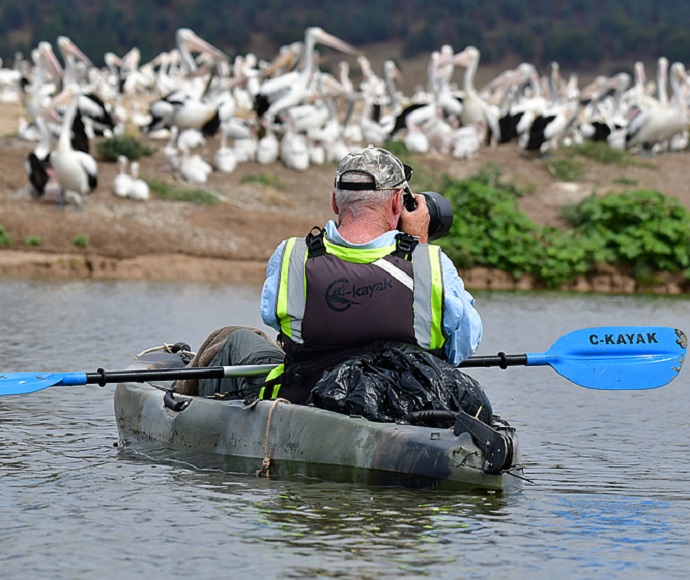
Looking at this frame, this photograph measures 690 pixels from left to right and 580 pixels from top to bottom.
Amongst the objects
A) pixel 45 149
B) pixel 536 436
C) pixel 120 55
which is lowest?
pixel 536 436

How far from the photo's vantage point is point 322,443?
21.6ft

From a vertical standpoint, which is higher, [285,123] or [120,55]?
[120,55]

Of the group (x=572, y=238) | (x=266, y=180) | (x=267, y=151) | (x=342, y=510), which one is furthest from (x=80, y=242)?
(x=342, y=510)

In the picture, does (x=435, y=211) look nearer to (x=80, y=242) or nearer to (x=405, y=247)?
(x=405, y=247)

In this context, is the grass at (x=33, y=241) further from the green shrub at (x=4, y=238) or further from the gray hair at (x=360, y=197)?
the gray hair at (x=360, y=197)

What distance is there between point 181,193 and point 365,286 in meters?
15.8

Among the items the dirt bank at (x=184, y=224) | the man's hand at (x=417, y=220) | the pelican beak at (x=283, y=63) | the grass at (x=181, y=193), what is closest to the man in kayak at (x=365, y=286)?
the man's hand at (x=417, y=220)

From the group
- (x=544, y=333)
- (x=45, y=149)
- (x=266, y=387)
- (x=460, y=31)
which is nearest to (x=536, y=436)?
(x=266, y=387)

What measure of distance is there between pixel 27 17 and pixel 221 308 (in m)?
48.9

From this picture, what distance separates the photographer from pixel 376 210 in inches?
262

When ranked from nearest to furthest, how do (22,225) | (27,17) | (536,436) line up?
1. (536,436)
2. (22,225)
3. (27,17)

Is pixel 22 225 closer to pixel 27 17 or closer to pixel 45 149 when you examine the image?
pixel 45 149

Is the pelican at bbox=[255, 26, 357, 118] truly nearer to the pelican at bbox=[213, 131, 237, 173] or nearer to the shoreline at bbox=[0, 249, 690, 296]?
the pelican at bbox=[213, 131, 237, 173]

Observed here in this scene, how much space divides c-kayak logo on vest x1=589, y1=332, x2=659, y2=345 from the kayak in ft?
4.01
